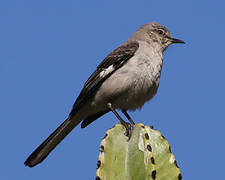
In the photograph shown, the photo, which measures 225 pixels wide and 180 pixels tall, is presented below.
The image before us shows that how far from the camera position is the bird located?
5414 mm

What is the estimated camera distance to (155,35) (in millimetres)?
6664

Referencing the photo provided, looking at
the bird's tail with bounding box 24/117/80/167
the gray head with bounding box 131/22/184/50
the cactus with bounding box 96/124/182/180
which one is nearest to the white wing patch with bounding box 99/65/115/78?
the bird's tail with bounding box 24/117/80/167

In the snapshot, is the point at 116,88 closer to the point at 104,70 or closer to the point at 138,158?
the point at 104,70

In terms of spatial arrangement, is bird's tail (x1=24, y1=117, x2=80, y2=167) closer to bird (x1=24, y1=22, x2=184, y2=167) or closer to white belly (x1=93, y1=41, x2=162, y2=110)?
bird (x1=24, y1=22, x2=184, y2=167)

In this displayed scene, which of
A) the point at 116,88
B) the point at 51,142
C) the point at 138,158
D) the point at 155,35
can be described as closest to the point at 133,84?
the point at 116,88

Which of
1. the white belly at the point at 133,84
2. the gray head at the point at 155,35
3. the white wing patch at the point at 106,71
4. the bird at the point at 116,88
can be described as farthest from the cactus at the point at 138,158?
the gray head at the point at 155,35

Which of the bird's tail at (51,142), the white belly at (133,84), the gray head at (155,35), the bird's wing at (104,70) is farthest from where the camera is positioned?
the gray head at (155,35)

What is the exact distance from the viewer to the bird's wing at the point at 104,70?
568 centimetres

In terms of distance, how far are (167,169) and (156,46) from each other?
3.39 metres

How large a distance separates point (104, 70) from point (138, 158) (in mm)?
2666

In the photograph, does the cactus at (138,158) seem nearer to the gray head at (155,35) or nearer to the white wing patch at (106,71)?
the white wing patch at (106,71)

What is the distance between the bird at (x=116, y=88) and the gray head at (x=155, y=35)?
22cm

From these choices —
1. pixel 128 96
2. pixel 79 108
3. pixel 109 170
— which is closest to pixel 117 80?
pixel 128 96

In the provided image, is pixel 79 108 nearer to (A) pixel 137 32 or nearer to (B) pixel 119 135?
(A) pixel 137 32
